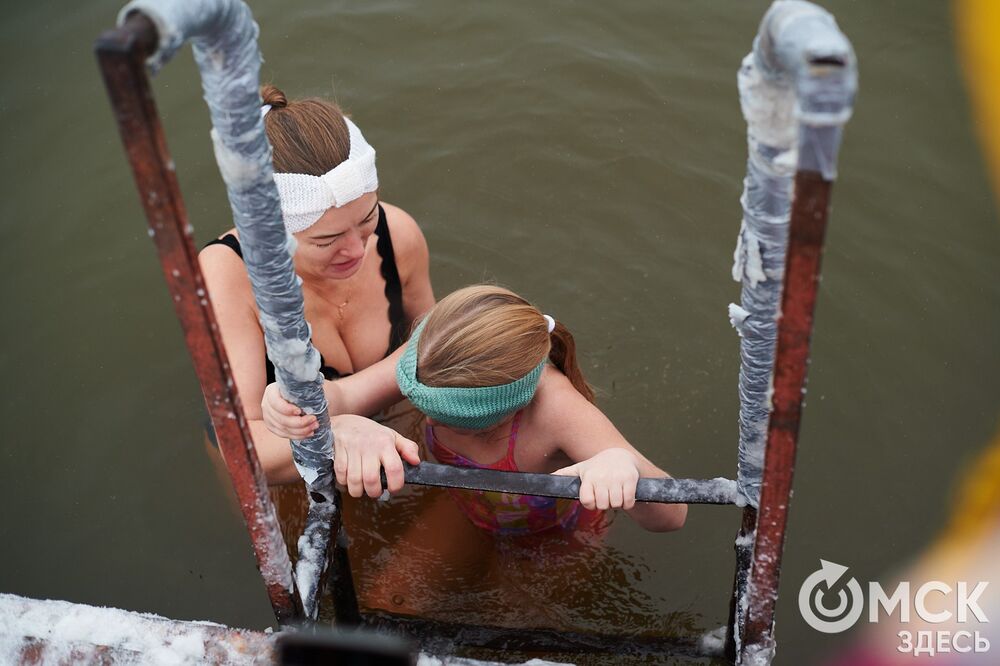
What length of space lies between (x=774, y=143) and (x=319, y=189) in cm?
133

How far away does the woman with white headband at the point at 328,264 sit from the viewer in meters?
2.50

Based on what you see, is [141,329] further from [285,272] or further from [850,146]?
[850,146]

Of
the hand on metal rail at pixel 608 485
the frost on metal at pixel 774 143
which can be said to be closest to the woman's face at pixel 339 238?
the hand on metal rail at pixel 608 485

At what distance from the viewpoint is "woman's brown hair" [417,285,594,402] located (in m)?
2.39

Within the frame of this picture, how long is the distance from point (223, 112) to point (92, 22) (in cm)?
422

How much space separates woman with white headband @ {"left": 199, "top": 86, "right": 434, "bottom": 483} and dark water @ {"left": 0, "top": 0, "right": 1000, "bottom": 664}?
2.84 ft

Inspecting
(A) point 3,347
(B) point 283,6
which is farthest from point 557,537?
(B) point 283,6

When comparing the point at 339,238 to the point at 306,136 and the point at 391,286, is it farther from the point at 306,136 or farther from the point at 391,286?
the point at 391,286

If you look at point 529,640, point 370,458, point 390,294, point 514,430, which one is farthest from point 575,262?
point 370,458

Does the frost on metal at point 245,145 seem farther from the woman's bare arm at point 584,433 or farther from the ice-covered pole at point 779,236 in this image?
the woman's bare arm at point 584,433

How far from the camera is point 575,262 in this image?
4.32 m

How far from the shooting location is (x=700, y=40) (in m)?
4.97

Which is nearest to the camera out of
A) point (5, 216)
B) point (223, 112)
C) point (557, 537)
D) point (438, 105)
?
point (223, 112)

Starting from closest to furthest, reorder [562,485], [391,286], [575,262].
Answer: [562,485] < [391,286] < [575,262]
